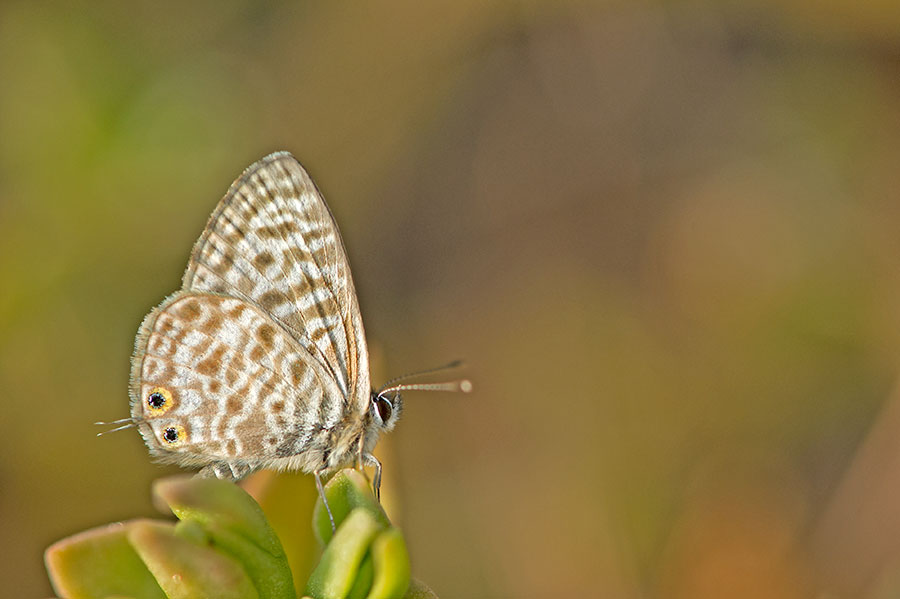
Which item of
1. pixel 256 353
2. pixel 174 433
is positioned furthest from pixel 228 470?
pixel 256 353

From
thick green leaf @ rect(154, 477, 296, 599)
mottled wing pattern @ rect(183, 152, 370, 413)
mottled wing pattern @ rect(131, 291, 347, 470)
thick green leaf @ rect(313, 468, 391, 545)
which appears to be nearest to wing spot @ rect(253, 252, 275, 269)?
mottled wing pattern @ rect(183, 152, 370, 413)

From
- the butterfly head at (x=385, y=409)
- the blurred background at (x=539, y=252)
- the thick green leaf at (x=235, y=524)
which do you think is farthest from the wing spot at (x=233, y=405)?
the blurred background at (x=539, y=252)

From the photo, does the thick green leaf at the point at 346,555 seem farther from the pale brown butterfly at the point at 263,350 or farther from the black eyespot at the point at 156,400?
the black eyespot at the point at 156,400

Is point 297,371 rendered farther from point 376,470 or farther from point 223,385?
point 376,470

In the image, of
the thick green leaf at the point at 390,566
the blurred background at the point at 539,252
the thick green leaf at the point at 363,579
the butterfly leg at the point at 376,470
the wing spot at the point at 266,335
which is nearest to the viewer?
the thick green leaf at the point at 390,566

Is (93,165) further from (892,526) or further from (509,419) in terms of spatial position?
(892,526)

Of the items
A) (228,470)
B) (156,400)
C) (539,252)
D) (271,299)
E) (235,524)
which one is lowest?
(228,470)
